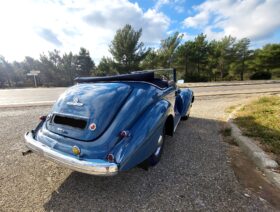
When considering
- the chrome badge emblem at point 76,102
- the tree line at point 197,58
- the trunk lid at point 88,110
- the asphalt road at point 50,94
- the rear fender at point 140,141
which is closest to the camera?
the rear fender at point 140,141

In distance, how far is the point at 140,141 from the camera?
205 cm

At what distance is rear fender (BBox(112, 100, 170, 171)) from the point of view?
1.90 m

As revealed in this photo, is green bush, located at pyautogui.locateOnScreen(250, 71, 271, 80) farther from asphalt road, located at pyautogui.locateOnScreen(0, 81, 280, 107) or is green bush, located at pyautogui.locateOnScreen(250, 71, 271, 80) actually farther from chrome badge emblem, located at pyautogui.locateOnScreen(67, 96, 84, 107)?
chrome badge emblem, located at pyautogui.locateOnScreen(67, 96, 84, 107)

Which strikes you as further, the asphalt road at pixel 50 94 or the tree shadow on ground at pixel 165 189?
the asphalt road at pixel 50 94

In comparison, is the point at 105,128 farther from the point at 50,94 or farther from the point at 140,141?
the point at 50,94

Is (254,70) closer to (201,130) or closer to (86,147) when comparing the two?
(201,130)

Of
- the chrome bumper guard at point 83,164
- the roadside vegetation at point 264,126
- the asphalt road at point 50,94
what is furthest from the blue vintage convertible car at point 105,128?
the asphalt road at point 50,94

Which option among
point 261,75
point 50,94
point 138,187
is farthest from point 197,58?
point 138,187

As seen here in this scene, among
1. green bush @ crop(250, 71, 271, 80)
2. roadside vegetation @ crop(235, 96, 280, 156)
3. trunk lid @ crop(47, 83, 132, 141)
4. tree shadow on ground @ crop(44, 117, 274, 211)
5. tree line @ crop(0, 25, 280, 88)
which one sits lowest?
tree shadow on ground @ crop(44, 117, 274, 211)

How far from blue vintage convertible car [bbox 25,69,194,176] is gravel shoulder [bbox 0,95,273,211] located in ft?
1.09

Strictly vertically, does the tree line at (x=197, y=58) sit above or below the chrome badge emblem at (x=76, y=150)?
above

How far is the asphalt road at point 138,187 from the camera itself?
6.33ft

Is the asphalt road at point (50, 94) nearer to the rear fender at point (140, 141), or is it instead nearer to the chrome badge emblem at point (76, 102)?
the chrome badge emblem at point (76, 102)

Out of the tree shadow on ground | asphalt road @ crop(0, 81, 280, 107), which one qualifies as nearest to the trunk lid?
the tree shadow on ground
